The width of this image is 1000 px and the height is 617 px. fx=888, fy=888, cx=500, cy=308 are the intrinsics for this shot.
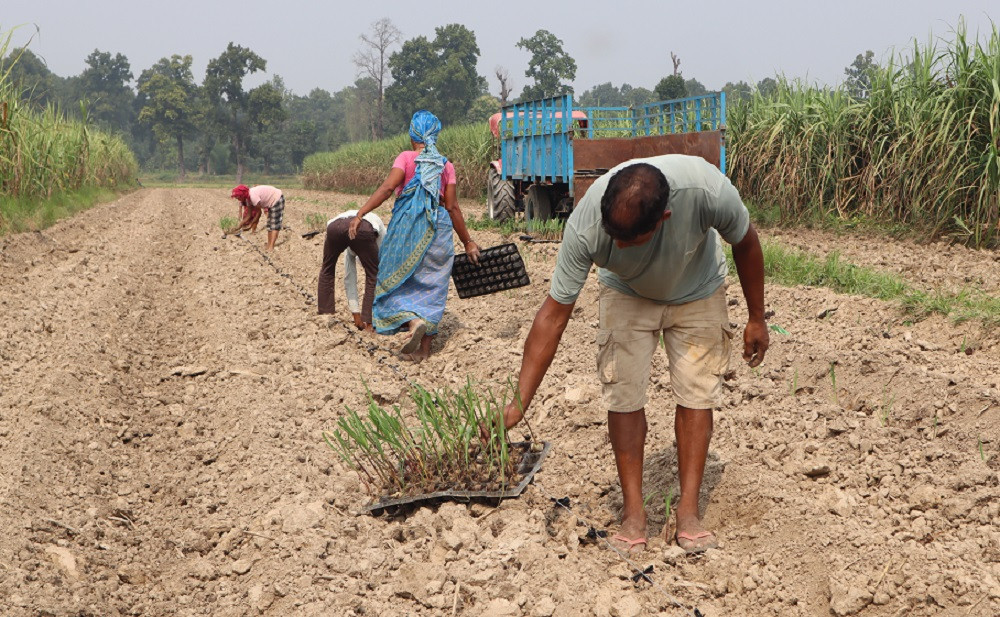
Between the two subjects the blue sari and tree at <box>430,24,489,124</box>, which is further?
tree at <box>430,24,489,124</box>

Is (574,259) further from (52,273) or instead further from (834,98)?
(834,98)

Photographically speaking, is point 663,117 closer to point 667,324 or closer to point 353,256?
point 353,256

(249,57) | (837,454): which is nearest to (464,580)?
(837,454)

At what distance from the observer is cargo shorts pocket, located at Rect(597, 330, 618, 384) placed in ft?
9.67

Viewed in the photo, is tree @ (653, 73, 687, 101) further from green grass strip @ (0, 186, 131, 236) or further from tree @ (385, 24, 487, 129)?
tree @ (385, 24, 487, 129)

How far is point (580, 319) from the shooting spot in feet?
21.1

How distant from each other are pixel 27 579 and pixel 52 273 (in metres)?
6.63

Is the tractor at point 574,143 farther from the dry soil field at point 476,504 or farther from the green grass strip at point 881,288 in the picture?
the dry soil field at point 476,504

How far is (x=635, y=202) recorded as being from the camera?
2436mm

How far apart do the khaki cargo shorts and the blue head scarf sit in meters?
2.84

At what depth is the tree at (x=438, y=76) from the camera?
169ft

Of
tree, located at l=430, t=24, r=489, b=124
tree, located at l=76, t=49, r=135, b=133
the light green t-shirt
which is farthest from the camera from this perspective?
tree, located at l=76, t=49, r=135, b=133

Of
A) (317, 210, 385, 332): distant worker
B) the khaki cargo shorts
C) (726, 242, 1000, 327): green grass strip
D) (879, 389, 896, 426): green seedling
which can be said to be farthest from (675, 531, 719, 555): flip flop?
(317, 210, 385, 332): distant worker

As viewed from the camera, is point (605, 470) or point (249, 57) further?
point (249, 57)
